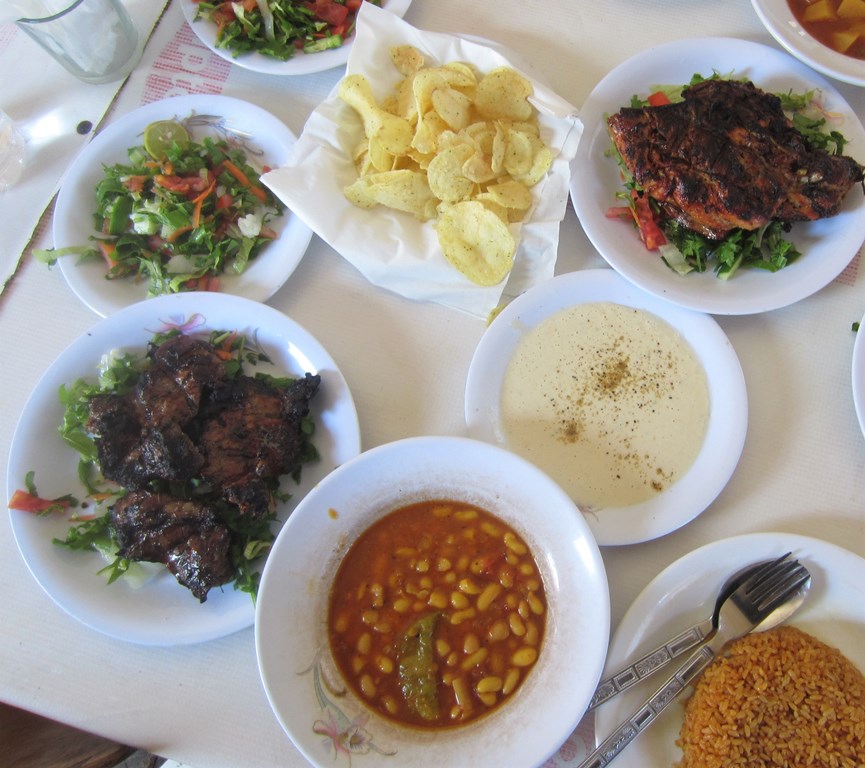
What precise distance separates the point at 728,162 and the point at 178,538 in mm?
2188

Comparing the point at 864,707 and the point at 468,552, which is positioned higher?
the point at 864,707

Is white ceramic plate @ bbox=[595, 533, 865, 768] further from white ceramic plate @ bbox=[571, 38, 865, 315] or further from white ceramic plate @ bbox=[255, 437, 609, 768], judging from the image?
white ceramic plate @ bbox=[571, 38, 865, 315]

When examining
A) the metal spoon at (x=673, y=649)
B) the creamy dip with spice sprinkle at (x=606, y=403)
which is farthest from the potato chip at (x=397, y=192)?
the metal spoon at (x=673, y=649)

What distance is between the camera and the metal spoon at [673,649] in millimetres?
1932

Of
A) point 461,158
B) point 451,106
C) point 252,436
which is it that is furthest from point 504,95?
point 252,436

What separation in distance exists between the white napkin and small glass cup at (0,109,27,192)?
1195 mm

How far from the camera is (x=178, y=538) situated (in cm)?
210

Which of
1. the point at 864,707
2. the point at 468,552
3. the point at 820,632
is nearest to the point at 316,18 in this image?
the point at 468,552

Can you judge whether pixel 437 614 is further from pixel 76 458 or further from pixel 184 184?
pixel 184 184

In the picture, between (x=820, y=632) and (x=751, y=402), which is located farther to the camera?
(x=751, y=402)

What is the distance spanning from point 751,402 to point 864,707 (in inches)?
37.9

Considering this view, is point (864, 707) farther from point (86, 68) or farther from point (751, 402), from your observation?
point (86, 68)

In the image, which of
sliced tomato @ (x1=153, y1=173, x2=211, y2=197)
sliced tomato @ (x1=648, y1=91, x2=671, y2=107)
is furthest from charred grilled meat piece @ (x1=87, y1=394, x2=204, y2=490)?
sliced tomato @ (x1=648, y1=91, x2=671, y2=107)

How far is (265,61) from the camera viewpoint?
2580mm
